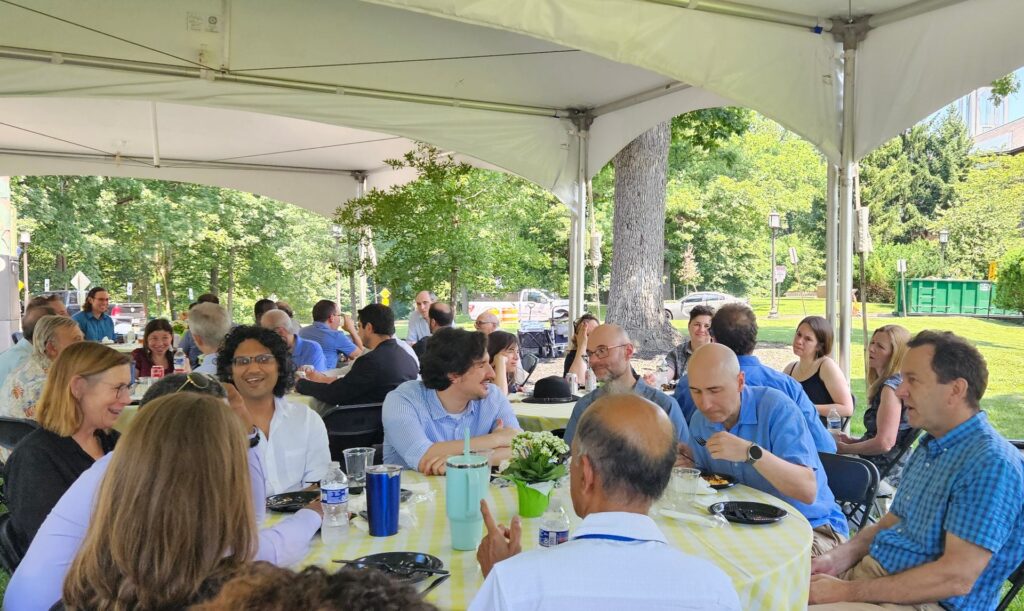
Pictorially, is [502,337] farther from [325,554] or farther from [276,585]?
[276,585]

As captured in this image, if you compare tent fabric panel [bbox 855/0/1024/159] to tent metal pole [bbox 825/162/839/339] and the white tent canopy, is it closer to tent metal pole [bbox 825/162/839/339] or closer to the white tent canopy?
the white tent canopy

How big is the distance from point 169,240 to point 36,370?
18.7 m

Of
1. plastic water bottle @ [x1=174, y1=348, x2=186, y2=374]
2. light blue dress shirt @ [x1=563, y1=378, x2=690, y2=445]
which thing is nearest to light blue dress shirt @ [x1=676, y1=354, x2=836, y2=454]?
light blue dress shirt @ [x1=563, y1=378, x2=690, y2=445]

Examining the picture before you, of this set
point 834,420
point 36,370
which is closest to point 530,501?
point 834,420

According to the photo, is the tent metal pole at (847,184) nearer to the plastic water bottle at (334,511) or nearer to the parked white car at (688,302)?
the plastic water bottle at (334,511)

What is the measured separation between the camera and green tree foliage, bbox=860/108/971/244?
125 ft

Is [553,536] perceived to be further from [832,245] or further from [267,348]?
[832,245]

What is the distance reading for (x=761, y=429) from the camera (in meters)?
2.84

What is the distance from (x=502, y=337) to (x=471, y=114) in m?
2.08

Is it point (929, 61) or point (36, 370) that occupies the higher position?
point (929, 61)

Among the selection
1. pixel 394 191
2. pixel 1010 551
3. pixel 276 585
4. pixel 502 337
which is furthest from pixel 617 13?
pixel 394 191

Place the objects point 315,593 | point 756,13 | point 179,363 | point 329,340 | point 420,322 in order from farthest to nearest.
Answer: point 420,322 < point 329,340 < point 179,363 < point 756,13 < point 315,593

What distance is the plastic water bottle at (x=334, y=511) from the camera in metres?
2.14

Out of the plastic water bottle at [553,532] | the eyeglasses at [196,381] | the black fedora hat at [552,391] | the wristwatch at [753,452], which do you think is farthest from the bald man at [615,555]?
the black fedora hat at [552,391]
